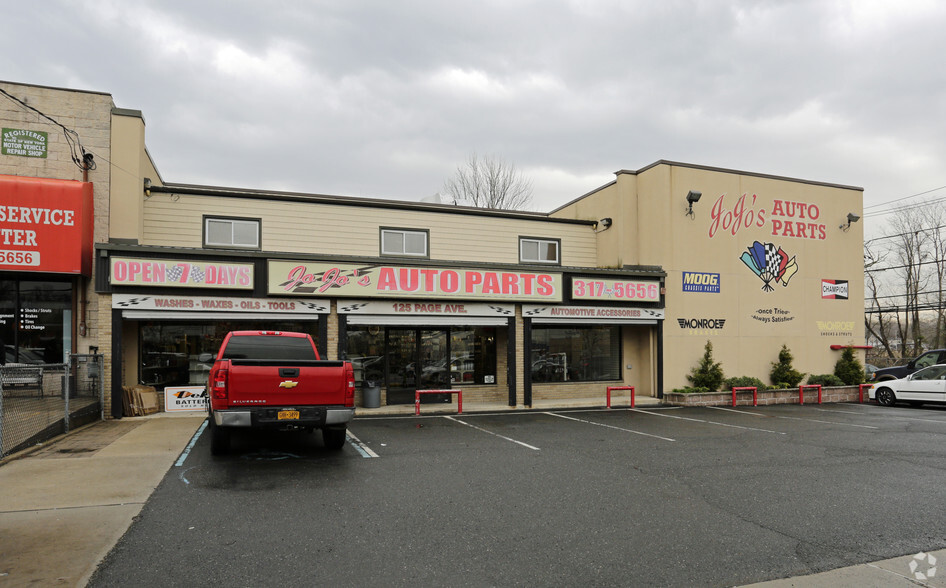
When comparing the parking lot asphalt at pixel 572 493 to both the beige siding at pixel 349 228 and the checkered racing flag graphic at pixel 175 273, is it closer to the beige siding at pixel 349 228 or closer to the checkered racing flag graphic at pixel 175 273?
the checkered racing flag graphic at pixel 175 273

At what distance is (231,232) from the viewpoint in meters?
16.3

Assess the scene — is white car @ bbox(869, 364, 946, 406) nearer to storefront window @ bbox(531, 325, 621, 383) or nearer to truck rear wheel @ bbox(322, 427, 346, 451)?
storefront window @ bbox(531, 325, 621, 383)

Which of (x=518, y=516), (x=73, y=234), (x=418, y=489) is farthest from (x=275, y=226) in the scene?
(x=518, y=516)

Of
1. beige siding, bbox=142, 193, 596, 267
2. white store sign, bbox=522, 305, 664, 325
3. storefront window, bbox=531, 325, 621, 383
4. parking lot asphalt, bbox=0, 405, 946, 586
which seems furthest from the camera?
storefront window, bbox=531, 325, 621, 383

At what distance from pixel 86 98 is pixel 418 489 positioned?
534 inches

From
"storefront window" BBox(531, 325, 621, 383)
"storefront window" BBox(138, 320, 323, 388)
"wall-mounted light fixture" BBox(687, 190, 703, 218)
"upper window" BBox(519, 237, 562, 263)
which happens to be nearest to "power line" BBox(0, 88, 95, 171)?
"storefront window" BBox(138, 320, 323, 388)

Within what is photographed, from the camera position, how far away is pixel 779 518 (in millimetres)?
6137

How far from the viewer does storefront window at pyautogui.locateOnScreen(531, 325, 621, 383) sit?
1817 centimetres

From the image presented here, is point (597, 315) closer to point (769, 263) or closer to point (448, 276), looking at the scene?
point (448, 276)

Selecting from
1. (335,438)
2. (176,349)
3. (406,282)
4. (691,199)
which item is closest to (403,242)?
(406,282)

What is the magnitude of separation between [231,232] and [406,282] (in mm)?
5321

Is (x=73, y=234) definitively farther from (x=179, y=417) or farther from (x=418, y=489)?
(x=418, y=489)

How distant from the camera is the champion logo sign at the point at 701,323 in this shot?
60.9ft

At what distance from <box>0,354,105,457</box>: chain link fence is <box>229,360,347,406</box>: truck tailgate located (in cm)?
349
